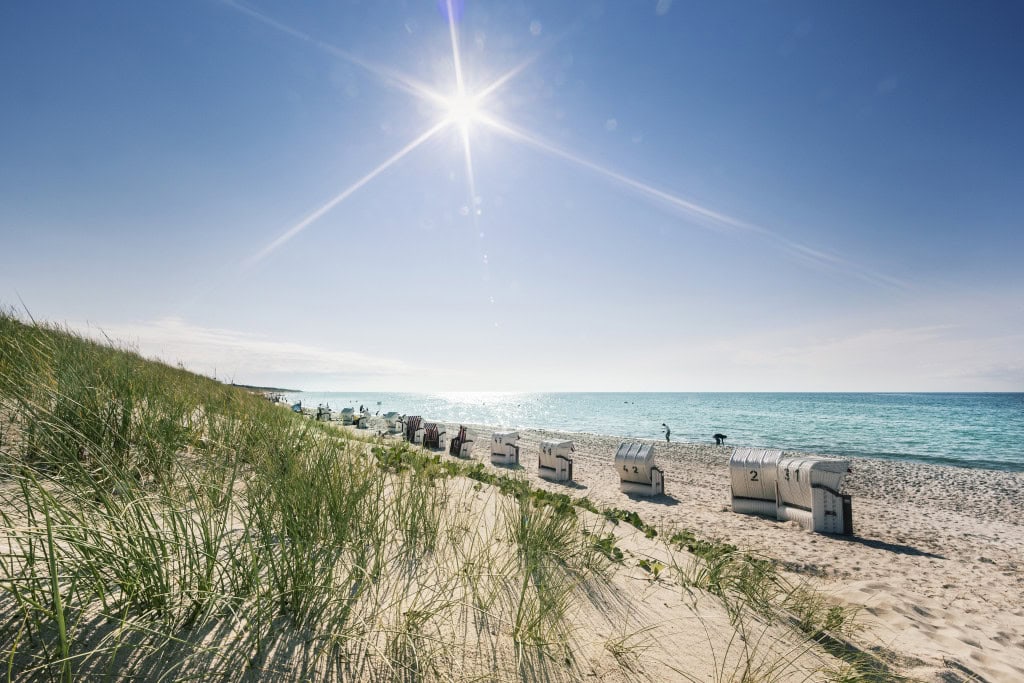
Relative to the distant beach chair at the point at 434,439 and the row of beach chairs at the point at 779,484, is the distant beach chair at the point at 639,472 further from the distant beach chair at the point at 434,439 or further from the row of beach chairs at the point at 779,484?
the distant beach chair at the point at 434,439

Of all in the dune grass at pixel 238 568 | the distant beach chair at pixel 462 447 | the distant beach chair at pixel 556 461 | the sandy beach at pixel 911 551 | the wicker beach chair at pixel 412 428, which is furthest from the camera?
the wicker beach chair at pixel 412 428

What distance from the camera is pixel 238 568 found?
195cm

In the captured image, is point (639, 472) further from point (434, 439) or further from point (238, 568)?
point (238, 568)

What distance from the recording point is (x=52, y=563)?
1180 mm

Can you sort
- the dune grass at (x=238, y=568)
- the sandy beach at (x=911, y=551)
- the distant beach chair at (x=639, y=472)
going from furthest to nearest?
the distant beach chair at (x=639, y=472) → the sandy beach at (x=911, y=551) → the dune grass at (x=238, y=568)

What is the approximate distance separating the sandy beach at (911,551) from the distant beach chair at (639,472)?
363 millimetres

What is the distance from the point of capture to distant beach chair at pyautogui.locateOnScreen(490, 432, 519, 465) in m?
15.4

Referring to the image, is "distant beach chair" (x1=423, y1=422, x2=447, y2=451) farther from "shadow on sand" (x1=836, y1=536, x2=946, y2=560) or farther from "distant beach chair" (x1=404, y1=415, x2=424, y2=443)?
"shadow on sand" (x1=836, y1=536, x2=946, y2=560)

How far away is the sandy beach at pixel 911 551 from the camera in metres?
3.79

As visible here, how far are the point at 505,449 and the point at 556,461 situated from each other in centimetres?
268

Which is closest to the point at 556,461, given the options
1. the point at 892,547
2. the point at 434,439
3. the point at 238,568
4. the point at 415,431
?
the point at 434,439

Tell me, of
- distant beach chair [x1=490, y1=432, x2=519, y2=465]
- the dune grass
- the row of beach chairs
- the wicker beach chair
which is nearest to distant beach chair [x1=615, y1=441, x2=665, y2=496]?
the row of beach chairs

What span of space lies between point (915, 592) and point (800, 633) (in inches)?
181

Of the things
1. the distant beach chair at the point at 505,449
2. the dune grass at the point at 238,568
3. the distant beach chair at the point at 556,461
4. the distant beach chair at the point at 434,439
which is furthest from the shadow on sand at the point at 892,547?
the distant beach chair at the point at 434,439
